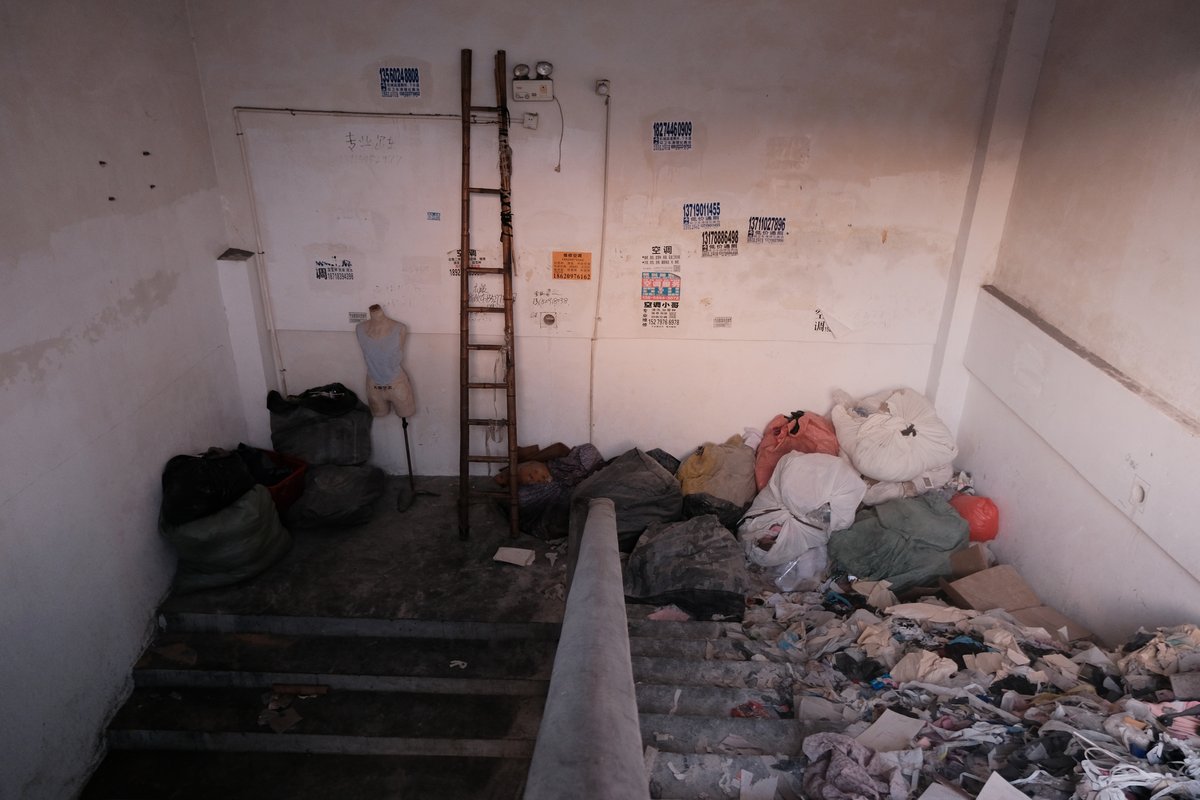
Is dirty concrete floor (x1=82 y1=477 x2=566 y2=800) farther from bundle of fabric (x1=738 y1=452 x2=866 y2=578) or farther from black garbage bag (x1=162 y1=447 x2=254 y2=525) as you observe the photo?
bundle of fabric (x1=738 y1=452 x2=866 y2=578)

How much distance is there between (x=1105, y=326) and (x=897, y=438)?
1.30 m

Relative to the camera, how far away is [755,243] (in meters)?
4.57

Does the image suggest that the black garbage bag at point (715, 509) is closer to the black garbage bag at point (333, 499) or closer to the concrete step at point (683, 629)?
the concrete step at point (683, 629)

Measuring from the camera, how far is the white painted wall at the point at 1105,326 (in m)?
2.99

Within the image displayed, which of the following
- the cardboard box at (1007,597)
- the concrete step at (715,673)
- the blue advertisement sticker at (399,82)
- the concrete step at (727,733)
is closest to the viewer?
the concrete step at (727,733)

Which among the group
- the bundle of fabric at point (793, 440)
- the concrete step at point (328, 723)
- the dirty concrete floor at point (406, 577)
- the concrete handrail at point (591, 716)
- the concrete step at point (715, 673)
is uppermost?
the concrete handrail at point (591, 716)

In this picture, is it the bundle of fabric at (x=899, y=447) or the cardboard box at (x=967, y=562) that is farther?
the bundle of fabric at (x=899, y=447)

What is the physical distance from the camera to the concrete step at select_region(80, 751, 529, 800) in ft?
10.8

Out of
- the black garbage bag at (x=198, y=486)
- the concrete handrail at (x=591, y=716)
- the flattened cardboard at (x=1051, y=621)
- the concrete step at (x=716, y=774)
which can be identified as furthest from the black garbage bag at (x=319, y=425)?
the flattened cardboard at (x=1051, y=621)

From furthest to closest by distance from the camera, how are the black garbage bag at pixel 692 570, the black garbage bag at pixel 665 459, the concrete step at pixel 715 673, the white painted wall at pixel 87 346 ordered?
the black garbage bag at pixel 665 459 < the black garbage bag at pixel 692 570 < the concrete step at pixel 715 673 < the white painted wall at pixel 87 346

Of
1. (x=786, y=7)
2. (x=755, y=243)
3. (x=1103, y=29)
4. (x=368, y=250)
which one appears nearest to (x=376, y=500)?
(x=368, y=250)

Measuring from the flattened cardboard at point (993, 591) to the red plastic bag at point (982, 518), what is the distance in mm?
369

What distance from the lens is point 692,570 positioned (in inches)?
152

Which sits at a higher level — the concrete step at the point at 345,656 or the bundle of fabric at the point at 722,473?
the bundle of fabric at the point at 722,473
